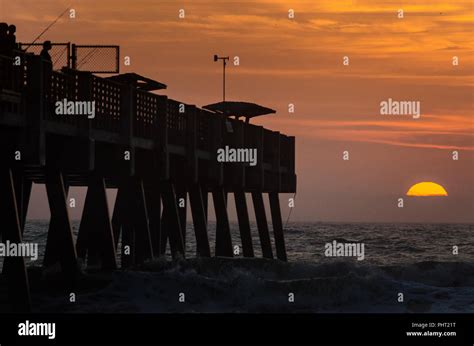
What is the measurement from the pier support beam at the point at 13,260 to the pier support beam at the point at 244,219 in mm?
19328

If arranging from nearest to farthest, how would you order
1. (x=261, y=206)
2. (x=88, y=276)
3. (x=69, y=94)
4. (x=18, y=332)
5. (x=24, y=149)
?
(x=18, y=332) < (x=24, y=149) < (x=69, y=94) < (x=88, y=276) < (x=261, y=206)

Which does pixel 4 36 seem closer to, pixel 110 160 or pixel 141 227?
pixel 110 160

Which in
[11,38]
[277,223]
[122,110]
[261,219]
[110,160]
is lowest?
[277,223]

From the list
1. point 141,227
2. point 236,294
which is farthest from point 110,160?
point 236,294

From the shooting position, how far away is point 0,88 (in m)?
19.3

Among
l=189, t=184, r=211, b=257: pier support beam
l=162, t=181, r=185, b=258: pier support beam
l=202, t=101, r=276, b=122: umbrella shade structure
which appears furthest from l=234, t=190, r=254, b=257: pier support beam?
l=162, t=181, r=185, b=258: pier support beam

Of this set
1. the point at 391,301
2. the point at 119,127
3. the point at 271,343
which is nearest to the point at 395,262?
the point at 391,301

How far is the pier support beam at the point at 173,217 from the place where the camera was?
1222 inches

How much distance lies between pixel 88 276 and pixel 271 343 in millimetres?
6709

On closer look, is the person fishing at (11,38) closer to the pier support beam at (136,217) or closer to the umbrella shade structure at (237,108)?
the pier support beam at (136,217)

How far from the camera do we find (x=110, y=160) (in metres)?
26.1

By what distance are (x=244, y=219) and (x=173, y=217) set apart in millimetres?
9015

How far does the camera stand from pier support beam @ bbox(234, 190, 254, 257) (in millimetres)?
39088

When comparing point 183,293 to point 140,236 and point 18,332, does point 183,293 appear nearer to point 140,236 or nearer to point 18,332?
point 140,236
